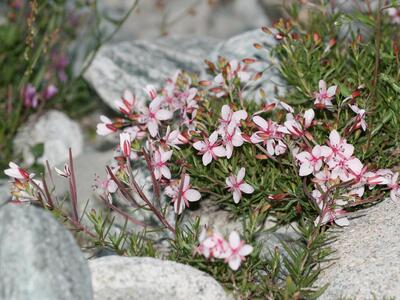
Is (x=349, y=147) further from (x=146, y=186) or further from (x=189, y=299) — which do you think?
(x=146, y=186)

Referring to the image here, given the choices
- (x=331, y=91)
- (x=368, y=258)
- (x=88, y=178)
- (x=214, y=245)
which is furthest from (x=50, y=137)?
(x=368, y=258)

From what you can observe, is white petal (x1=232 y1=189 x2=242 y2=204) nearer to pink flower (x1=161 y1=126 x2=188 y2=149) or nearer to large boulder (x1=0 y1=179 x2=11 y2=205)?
pink flower (x1=161 y1=126 x2=188 y2=149)

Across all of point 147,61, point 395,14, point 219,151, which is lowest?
point 147,61

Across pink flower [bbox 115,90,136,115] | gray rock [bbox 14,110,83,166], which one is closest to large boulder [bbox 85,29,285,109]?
gray rock [bbox 14,110,83,166]

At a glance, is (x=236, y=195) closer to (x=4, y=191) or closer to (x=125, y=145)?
(x=125, y=145)

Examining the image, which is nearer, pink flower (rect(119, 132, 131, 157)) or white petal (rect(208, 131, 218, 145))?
pink flower (rect(119, 132, 131, 157))
